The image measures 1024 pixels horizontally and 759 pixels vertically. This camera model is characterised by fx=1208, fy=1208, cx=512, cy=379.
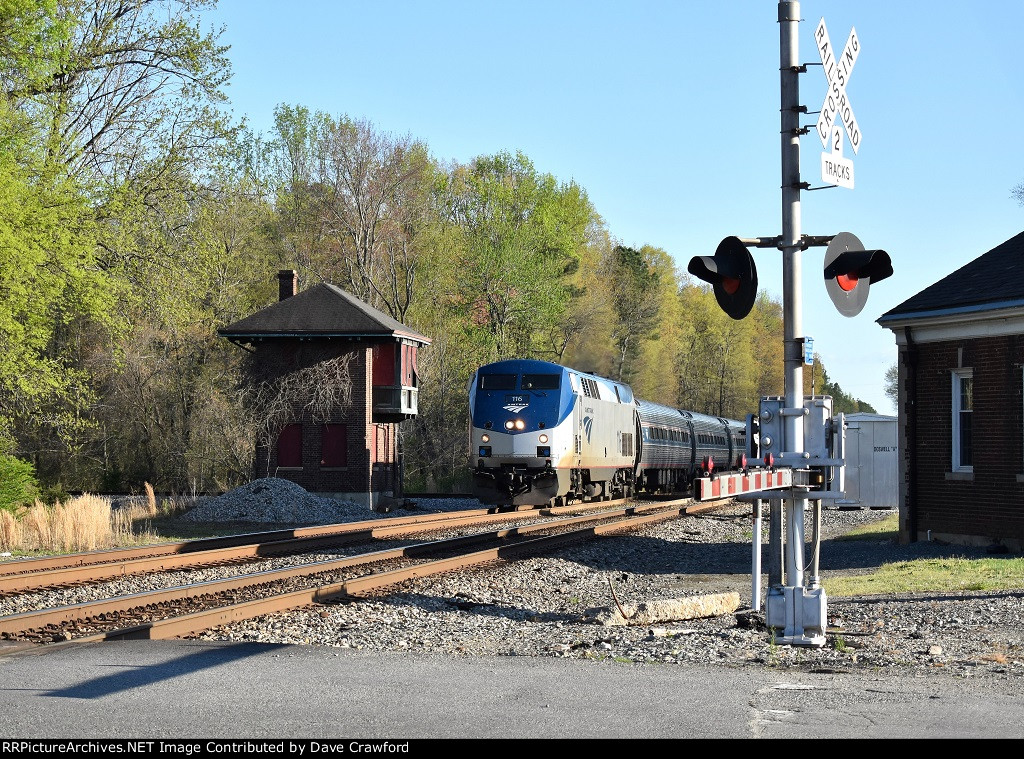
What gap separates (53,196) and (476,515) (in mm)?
12122

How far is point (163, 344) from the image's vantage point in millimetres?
50156

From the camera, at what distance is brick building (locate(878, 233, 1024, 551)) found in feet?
69.3

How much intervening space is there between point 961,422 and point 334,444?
22477mm

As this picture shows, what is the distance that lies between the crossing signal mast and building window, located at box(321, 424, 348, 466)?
30.4m

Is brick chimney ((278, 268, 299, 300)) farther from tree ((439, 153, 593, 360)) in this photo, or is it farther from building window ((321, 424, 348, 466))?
tree ((439, 153, 593, 360))

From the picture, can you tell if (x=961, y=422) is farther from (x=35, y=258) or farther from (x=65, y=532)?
(x=35, y=258)

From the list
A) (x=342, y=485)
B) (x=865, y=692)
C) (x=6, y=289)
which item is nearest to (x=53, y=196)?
(x=6, y=289)

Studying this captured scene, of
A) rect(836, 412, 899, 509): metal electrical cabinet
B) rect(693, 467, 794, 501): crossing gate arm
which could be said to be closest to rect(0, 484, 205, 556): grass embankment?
rect(693, 467, 794, 501): crossing gate arm

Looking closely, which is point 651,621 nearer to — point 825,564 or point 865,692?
point 865,692

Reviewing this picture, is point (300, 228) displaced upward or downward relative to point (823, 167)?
upward

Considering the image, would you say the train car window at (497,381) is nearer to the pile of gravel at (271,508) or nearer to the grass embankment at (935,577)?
the pile of gravel at (271,508)

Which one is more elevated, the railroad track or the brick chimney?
the brick chimney

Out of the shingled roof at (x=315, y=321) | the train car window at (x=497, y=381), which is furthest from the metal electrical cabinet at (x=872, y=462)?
the shingled roof at (x=315, y=321)

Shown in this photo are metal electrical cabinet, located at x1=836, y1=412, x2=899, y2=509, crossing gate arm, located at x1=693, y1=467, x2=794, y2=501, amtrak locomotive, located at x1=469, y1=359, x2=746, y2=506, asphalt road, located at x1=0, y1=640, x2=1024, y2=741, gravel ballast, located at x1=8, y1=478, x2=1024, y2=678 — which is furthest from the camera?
metal electrical cabinet, located at x1=836, y1=412, x2=899, y2=509
